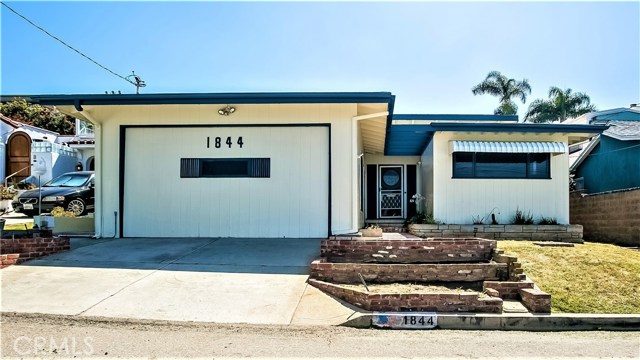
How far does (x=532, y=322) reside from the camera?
→ 5242 mm

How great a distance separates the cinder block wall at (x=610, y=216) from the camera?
11.3 meters

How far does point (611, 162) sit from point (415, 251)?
1168 cm

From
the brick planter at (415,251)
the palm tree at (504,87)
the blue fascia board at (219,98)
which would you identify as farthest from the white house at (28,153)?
the palm tree at (504,87)

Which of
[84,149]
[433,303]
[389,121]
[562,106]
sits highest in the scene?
[562,106]

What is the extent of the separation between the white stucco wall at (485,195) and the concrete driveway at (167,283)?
463 centimetres

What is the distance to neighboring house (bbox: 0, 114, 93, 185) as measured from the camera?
70.4ft

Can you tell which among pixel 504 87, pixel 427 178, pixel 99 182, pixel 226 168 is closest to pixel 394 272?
pixel 226 168

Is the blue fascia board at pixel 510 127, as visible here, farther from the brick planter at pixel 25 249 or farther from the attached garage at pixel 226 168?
the brick planter at pixel 25 249

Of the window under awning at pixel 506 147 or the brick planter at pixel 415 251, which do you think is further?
the window under awning at pixel 506 147

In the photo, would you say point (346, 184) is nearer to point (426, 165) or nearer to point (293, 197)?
point (293, 197)

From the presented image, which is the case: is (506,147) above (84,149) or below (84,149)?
below

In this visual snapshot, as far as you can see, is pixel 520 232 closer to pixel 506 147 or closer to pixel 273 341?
pixel 506 147

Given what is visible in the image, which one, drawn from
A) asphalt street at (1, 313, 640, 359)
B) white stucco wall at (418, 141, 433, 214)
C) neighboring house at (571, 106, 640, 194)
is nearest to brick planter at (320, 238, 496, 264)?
asphalt street at (1, 313, 640, 359)

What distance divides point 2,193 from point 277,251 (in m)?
13.8
